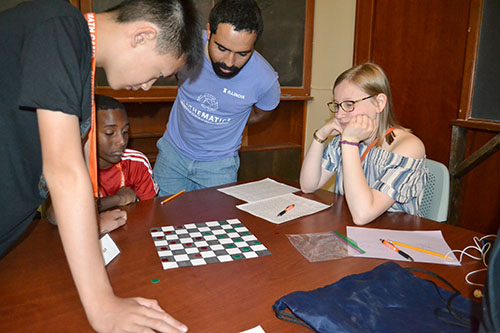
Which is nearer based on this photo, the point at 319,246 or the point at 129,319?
the point at 129,319

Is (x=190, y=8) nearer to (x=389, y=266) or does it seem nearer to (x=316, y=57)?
(x=389, y=266)

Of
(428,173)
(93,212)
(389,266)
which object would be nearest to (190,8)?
(93,212)

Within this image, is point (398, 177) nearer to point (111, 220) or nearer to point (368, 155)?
point (368, 155)

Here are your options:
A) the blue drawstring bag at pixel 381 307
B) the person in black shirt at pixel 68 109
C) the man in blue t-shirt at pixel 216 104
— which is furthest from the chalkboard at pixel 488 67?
the person in black shirt at pixel 68 109

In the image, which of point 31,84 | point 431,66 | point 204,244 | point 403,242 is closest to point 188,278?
point 204,244

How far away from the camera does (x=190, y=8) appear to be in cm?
98

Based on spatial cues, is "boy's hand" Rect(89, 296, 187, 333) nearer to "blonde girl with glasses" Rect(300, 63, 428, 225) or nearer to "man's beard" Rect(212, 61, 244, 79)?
"blonde girl with glasses" Rect(300, 63, 428, 225)

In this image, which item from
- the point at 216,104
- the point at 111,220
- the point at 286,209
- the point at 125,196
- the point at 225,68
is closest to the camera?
the point at 111,220

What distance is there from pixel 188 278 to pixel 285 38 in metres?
3.16

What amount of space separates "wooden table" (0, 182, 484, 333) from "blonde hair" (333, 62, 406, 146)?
1.54 ft

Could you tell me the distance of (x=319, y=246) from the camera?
3.91ft

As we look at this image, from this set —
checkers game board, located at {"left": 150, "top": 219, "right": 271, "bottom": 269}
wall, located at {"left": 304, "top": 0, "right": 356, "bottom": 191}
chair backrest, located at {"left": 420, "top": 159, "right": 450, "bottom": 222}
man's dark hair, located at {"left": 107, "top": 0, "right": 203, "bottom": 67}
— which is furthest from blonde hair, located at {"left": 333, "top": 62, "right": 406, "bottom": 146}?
wall, located at {"left": 304, "top": 0, "right": 356, "bottom": 191}

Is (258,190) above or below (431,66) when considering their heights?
below

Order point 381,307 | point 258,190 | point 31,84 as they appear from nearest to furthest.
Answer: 1. point 31,84
2. point 381,307
3. point 258,190
